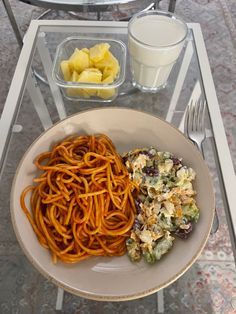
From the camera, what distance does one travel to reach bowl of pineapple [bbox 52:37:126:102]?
1.84 feet

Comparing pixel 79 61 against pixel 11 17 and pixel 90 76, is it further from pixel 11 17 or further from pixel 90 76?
pixel 11 17

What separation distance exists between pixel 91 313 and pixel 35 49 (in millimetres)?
556

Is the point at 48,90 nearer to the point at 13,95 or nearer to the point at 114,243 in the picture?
the point at 13,95

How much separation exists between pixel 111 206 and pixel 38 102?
0.99ft

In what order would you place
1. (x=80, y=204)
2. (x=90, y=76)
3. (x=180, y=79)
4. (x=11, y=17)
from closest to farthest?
1. (x=80, y=204)
2. (x=90, y=76)
3. (x=180, y=79)
4. (x=11, y=17)

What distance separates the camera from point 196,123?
0.58m

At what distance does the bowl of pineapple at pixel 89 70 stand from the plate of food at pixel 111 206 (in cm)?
9

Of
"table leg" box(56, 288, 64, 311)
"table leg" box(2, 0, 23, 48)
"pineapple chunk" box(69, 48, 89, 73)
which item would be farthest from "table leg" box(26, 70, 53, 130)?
"table leg" box(2, 0, 23, 48)

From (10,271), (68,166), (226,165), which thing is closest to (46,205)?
(68,166)

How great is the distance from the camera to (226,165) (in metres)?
0.51

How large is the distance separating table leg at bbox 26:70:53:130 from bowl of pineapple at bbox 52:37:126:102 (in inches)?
2.5

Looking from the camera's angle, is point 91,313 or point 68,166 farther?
point 91,313

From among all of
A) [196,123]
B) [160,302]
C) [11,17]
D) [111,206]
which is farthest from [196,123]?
[11,17]

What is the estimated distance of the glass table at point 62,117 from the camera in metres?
0.53
